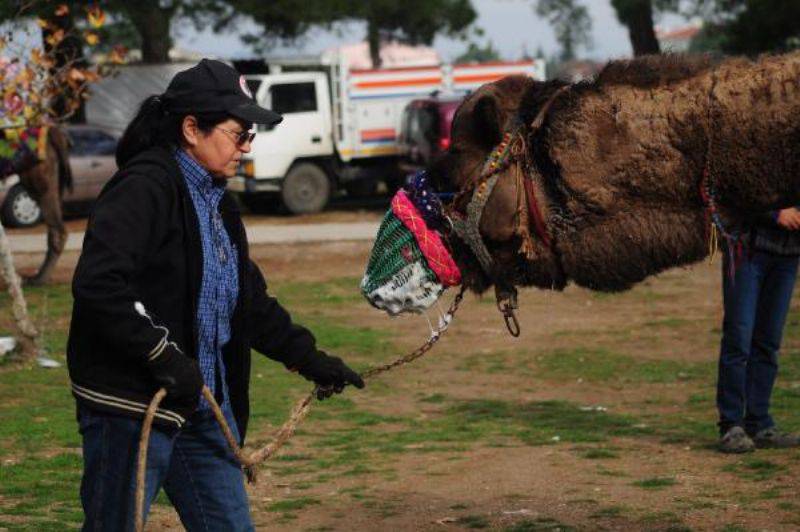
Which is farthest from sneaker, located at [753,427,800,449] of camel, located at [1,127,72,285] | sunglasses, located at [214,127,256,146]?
camel, located at [1,127,72,285]

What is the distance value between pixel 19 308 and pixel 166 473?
24.5ft

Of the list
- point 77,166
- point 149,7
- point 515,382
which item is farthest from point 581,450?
point 149,7

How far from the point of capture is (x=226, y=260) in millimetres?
4273

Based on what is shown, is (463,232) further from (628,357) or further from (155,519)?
(628,357)

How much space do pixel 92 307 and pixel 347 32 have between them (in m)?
30.4

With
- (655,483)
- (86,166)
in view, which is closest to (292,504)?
(655,483)

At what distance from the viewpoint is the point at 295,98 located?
2566cm

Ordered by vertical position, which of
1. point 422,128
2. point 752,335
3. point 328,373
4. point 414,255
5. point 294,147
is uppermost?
point 414,255

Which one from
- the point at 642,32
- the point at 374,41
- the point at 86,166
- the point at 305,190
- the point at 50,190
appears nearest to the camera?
the point at 50,190

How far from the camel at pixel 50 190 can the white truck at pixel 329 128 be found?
299 inches

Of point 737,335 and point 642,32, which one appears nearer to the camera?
point 737,335

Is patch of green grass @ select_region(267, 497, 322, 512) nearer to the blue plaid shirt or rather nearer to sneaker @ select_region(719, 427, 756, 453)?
sneaker @ select_region(719, 427, 756, 453)

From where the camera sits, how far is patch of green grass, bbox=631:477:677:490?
728 centimetres

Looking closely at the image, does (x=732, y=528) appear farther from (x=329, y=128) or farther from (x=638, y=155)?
(x=329, y=128)
